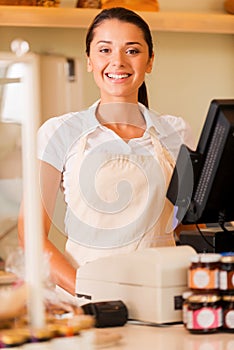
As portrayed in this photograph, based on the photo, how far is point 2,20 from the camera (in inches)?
141

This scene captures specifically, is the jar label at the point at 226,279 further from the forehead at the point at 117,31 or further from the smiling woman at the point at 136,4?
the smiling woman at the point at 136,4

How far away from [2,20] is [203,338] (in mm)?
2144

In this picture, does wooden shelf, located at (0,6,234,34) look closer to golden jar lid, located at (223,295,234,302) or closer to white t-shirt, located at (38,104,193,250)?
white t-shirt, located at (38,104,193,250)

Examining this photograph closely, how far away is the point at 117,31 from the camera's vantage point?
8.52ft

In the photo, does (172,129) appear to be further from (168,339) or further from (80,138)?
(168,339)

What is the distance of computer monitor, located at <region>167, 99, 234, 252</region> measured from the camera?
1.99 metres

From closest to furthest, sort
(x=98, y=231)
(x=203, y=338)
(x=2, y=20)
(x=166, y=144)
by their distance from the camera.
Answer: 1. (x=203, y=338)
2. (x=98, y=231)
3. (x=166, y=144)
4. (x=2, y=20)

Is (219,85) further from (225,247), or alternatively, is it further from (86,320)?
(86,320)

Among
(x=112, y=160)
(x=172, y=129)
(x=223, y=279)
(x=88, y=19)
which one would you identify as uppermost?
(x=88, y=19)

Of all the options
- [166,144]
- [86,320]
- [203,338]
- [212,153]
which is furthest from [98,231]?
[86,320]

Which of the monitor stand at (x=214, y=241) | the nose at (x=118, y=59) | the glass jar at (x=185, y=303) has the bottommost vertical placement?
the glass jar at (x=185, y=303)

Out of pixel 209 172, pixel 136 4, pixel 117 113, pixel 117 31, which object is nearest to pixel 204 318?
pixel 209 172

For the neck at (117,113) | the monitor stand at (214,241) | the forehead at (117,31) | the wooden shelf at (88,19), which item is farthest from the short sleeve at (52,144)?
the wooden shelf at (88,19)

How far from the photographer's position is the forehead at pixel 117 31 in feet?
8.50
